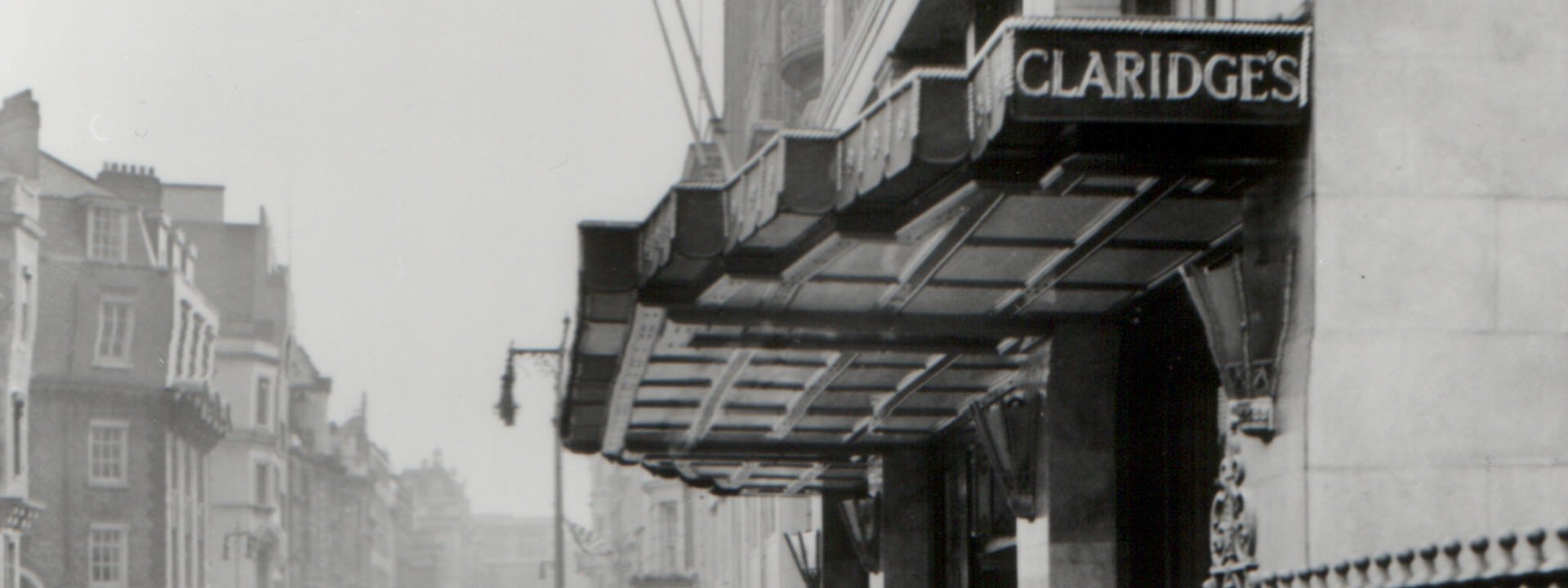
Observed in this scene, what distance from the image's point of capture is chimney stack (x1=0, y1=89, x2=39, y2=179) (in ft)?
189

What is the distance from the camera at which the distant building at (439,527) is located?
565ft

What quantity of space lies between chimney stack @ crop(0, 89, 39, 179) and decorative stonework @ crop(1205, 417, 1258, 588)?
177 feet

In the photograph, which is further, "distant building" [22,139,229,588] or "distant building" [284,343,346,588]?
"distant building" [284,343,346,588]

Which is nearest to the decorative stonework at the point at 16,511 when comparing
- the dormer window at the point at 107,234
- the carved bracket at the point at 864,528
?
the dormer window at the point at 107,234

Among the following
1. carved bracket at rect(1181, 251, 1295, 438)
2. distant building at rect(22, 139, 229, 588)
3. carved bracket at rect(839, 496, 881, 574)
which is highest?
distant building at rect(22, 139, 229, 588)

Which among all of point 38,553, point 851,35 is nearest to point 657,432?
point 851,35

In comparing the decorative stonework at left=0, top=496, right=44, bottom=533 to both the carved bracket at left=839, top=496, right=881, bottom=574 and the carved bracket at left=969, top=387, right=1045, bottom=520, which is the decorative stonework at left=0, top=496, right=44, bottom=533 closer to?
the carved bracket at left=839, top=496, right=881, bottom=574

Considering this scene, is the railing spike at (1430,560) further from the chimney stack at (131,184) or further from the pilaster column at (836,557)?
the chimney stack at (131,184)

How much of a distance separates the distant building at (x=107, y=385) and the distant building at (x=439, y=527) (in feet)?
324

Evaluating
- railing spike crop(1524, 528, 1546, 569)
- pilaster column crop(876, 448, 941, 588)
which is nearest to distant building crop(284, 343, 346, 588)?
pilaster column crop(876, 448, 941, 588)

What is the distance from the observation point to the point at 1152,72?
795 centimetres

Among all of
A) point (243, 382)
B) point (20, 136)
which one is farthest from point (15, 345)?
point (243, 382)

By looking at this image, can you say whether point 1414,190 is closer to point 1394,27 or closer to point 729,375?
point 1394,27

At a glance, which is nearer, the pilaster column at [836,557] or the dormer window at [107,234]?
the pilaster column at [836,557]
